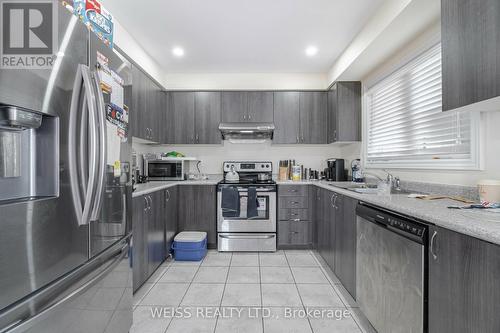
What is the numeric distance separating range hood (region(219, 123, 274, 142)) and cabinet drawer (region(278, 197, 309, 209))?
1.05 meters

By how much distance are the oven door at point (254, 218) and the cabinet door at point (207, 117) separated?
0.92 m

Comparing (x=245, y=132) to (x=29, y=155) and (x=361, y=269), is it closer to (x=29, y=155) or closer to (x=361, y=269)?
(x=361, y=269)

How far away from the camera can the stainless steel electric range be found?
3238 mm

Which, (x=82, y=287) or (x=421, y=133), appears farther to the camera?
(x=421, y=133)

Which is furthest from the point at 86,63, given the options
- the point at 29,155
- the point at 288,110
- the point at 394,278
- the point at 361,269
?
the point at 288,110

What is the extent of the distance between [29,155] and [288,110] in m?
3.28

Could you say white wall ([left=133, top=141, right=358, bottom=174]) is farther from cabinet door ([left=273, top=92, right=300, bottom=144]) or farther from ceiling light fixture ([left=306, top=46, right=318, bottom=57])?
ceiling light fixture ([left=306, top=46, right=318, bottom=57])

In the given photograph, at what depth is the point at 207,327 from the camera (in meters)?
1.76

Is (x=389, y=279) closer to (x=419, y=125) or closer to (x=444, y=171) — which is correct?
(x=444, y=171)

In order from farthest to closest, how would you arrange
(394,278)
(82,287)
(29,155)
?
1. (394,278)
2. (82,287)
3. (29,155)

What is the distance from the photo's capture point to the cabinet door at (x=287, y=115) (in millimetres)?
3711

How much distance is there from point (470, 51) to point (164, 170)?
337 centimetres

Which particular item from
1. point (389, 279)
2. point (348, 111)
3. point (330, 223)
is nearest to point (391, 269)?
point (389, 279)

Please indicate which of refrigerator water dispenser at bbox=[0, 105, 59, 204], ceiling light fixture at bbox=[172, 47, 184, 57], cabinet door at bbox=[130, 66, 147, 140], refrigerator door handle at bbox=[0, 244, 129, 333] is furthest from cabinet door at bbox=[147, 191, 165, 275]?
ceiling light fixture at bbox=[172, 47, 184, 57]
